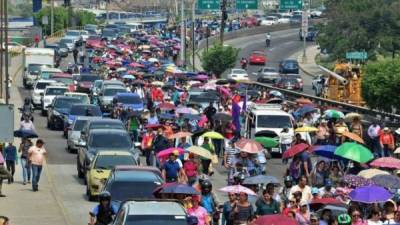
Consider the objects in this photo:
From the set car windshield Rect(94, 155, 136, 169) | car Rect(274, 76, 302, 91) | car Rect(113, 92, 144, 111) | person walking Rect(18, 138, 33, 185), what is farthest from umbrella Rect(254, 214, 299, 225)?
car Rect(274, 76, 302, 91)

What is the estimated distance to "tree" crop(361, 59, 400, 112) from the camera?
165 ft

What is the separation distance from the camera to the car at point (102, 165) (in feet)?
101

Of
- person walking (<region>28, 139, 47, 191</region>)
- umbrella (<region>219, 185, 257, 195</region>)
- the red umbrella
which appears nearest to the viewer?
umbrella (<region>219, 185, 257, 195</region>)

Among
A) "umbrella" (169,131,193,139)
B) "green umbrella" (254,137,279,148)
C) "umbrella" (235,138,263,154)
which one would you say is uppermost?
"umbrella" (235,138,263,154)

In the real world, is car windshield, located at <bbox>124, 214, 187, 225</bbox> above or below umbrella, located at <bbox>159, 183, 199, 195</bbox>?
above

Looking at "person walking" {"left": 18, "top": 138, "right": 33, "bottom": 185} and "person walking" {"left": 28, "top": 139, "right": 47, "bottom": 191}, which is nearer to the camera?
"person walking" {"left": 28, "top": 139, "right": 47, "bottom": 191}

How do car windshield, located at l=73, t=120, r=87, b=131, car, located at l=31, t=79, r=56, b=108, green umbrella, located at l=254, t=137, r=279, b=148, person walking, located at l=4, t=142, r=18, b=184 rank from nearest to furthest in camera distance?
person walking, located at l=4, t=142, r=18, b=184 → green umbrella, located at l=254, t=137, r=279, b=148 → car windshield, located at l=73, t=120, r=87, b=131 → car, located at l=31, t=79, r=56, b=108

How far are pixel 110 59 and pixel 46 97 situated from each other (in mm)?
32088

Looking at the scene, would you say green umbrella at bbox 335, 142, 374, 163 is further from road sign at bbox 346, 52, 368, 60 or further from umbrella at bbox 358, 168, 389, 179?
road sign at bbox 346, 52, 368, 60

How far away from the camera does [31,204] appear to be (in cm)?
3100

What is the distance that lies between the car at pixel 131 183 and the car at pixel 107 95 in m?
27.2

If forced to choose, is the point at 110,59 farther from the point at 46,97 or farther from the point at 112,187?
the point at 112,187

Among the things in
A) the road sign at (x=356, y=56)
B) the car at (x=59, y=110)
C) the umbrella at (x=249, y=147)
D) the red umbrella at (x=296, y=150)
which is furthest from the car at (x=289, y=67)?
the red umbrella at (x=296, y=150)

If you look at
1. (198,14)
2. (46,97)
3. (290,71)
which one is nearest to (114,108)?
(46,97)
